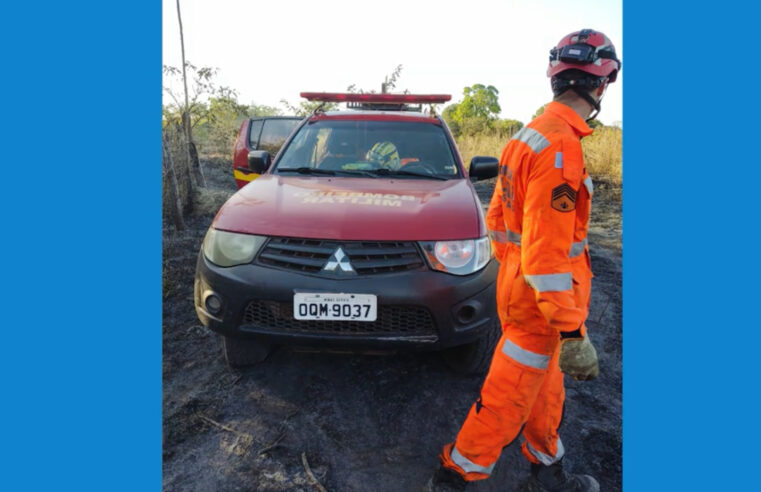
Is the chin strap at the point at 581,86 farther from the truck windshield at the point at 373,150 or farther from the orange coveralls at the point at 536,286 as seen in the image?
the truck windshield at the point at 373,150

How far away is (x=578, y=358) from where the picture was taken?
153 cm

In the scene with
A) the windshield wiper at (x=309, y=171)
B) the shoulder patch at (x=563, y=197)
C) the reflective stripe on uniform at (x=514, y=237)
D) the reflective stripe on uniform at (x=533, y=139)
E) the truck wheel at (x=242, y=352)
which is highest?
the reflective stripe on uniform at (x=533, y=139)

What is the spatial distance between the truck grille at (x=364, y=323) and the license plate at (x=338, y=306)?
4 centimetres

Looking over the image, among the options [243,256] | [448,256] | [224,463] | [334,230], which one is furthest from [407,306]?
[224,463]

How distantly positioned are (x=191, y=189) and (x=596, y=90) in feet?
17.7

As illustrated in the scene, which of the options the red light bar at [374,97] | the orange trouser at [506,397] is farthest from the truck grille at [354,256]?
the red light bar at [374,97]

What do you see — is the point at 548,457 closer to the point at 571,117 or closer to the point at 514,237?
the point at 514,237

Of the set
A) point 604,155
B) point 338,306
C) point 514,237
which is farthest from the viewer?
point 604,155

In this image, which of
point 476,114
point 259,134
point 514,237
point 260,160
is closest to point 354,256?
point 514,237

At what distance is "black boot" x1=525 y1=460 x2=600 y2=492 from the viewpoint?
188 centimetres

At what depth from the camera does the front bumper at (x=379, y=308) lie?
2061mm

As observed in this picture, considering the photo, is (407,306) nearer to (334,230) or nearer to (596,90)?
(334,230)

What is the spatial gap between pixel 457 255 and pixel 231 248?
110 centimetres

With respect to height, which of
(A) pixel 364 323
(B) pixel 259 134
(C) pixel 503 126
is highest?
(C) pixel 503 126
